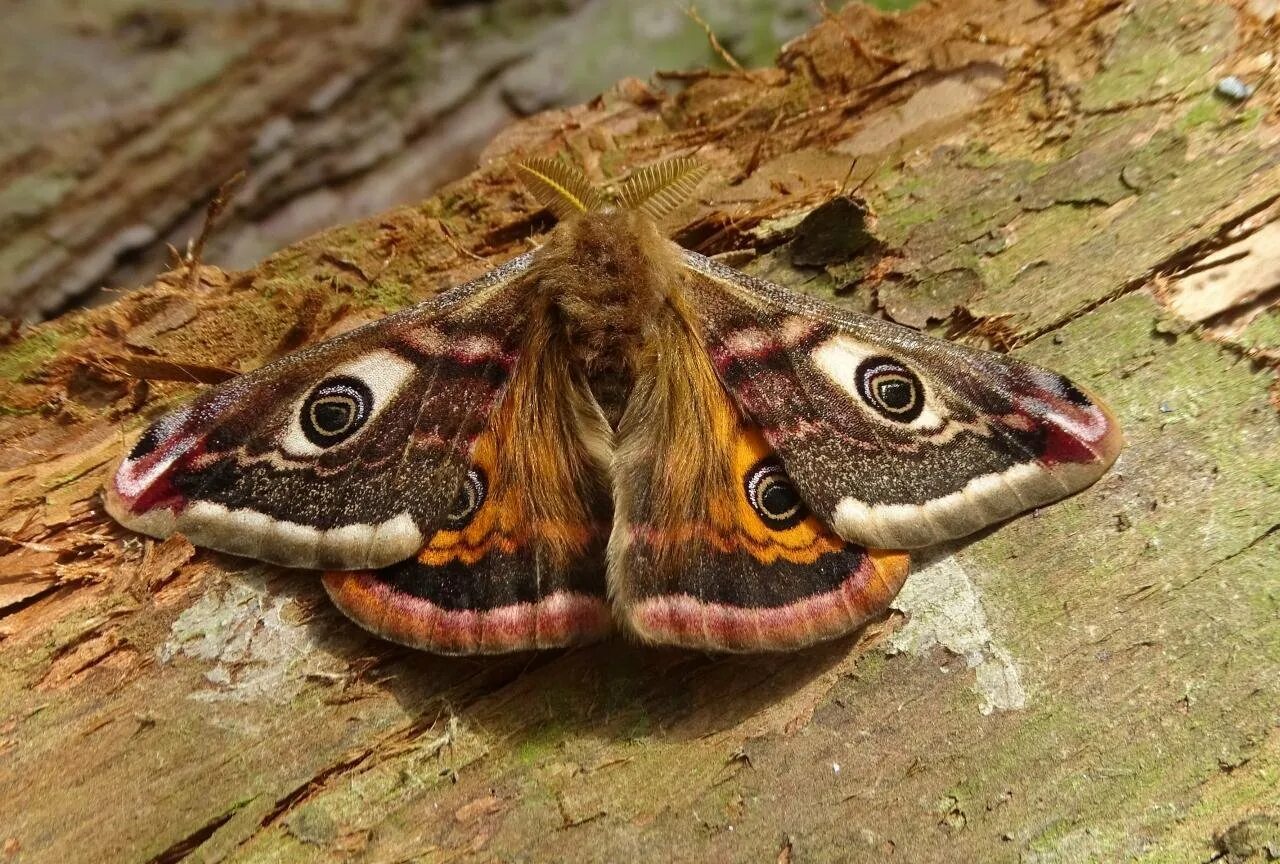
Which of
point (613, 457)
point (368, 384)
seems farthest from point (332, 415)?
point (613, 457)

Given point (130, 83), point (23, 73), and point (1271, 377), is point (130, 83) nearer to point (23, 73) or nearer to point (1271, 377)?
point (23, 73)

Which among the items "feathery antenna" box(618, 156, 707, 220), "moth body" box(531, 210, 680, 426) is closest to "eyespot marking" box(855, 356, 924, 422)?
"moth body" box(531, 210, 680, 426)

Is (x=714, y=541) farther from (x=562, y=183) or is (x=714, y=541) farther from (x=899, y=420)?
(x=562, y=183)

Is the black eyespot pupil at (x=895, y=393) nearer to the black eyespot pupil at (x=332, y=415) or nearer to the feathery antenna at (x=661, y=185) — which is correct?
the feathery antenna at (x=661, y=185)

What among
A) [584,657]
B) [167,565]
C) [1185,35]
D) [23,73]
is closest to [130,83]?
[23,73]

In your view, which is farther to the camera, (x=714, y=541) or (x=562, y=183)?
(x=562, y=183)

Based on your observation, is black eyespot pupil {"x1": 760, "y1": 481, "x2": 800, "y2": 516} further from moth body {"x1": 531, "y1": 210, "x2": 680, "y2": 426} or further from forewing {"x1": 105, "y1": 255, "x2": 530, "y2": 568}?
forewing {"x1": 105, "y1": 255, "x2": 530, "y2": 568}

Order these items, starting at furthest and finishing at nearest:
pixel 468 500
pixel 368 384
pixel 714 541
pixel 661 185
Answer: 1. pixel 661 185
2. pixel 368 384
3. pixel 468 500
4. pixel 714 541

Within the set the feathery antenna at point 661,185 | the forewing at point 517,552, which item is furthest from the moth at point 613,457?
the feathery antenna at point 661,185
